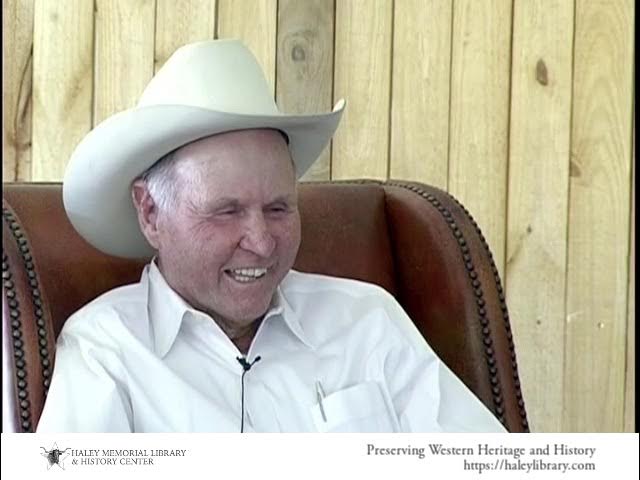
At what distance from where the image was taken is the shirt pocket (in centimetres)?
119

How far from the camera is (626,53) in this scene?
1.26 meters

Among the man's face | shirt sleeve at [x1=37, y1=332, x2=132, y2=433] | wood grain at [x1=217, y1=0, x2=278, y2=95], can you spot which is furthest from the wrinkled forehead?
shirt sleeve at [x1=37, y1=332, x2=132, y2=433]

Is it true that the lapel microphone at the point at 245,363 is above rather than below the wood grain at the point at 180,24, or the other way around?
below

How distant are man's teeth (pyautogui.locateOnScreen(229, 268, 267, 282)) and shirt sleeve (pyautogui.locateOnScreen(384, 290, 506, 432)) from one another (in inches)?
7.4

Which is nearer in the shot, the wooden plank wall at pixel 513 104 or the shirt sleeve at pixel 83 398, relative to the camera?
the shirt sleeve at pixel 83 398

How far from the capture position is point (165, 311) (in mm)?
1195

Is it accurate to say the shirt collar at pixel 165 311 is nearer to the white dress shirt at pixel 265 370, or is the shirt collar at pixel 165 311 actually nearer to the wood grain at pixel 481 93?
the white dress shirt at pixel 265 370

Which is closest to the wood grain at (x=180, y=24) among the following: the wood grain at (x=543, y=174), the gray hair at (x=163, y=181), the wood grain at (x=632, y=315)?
the gray hair at (x=163, y=181)

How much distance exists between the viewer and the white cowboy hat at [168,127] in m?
1.16

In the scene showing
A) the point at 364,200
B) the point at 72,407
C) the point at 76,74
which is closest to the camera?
the point at 72,407

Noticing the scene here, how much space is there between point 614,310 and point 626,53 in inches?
11.4

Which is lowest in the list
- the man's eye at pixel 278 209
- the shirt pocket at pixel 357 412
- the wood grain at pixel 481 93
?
the shirt pocket at pixel 357 412

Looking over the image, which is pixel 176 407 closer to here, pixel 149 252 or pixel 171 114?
pixel 149 252

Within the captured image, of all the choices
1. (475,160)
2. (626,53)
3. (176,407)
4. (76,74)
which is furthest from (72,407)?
(626,53)
